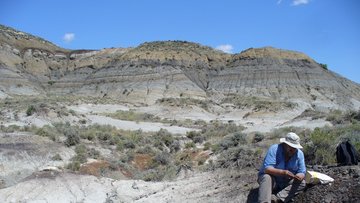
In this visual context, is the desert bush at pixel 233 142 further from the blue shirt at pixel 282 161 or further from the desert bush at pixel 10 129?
the blue shirt at pixel 282 161

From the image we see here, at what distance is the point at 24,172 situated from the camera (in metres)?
18.0

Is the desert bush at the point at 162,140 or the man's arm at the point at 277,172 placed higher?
the man's arm at the point at 277,172

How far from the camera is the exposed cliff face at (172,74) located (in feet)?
255

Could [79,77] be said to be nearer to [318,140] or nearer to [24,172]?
[24,172]

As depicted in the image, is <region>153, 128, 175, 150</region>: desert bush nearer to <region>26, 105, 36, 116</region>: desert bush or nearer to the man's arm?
<region>26, 105, 36, 116</region>: desert bush

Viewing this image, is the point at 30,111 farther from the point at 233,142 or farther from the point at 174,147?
the point at 233,142

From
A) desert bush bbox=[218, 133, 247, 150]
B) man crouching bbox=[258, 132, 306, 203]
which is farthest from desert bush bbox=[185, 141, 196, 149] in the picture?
man crouching bbox=[258, 132, 306, 203]

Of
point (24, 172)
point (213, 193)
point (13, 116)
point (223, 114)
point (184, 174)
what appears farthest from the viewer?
point (223, 114)

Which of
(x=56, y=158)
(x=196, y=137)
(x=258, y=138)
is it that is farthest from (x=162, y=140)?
(x=56, y=158)

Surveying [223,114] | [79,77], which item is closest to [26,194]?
[223,114]

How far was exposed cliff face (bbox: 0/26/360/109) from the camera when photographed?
77875 millimetres

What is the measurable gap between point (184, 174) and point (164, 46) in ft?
281

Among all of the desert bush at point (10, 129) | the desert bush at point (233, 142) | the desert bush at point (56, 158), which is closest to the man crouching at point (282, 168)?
the desert bush at point (233, 142)

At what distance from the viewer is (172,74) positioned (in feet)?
280
